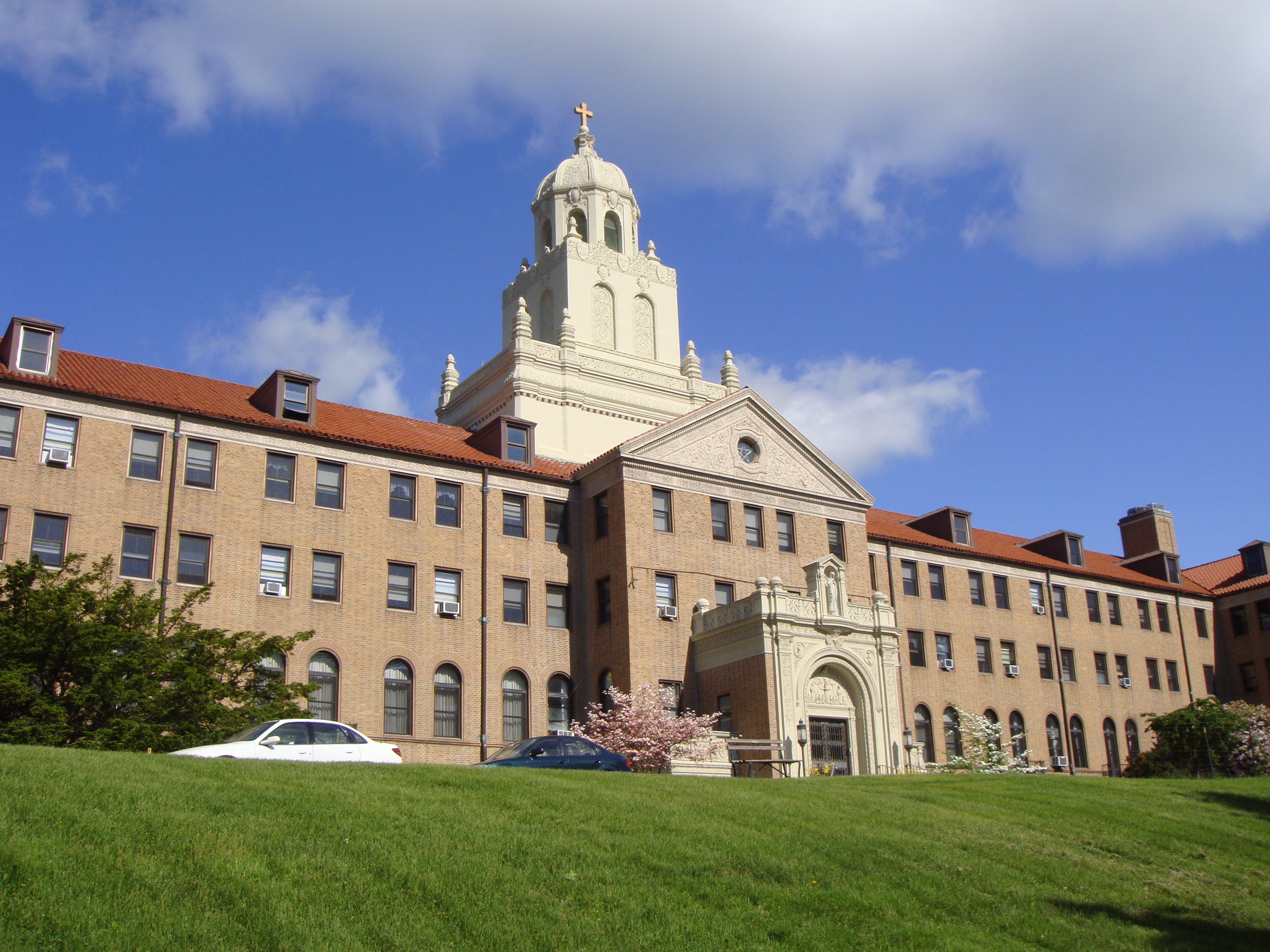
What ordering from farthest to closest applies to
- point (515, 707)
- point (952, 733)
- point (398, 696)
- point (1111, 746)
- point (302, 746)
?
point (1111, 746)
point (952, 733)
point (515, 707)
point (398, 696)
point (302, 746)

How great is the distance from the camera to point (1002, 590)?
166 ft

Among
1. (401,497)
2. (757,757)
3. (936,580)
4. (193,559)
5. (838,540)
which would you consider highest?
(401,497)

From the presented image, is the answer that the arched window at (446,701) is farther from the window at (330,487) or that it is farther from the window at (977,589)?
the window at (977,589)

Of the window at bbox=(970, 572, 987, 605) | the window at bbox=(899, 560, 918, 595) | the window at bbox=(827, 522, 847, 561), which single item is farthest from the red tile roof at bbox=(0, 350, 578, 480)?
the window at bbox=(970, 572, 987, 605)

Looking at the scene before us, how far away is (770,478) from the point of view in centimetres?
4359

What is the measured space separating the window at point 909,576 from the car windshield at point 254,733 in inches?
1127

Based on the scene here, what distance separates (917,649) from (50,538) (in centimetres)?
2954

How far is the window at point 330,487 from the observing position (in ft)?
121

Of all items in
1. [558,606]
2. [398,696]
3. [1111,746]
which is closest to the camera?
[398,696]

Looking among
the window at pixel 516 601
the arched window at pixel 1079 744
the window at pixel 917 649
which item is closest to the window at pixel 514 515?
the window at pixel 516 601

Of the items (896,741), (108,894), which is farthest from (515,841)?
(896,741)

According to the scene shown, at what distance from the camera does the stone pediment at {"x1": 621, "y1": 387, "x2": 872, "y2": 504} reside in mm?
41656

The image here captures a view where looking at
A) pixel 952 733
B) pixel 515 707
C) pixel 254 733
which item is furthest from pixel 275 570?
pixel 952 733

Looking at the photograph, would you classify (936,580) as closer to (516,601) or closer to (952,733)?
(952,733)
